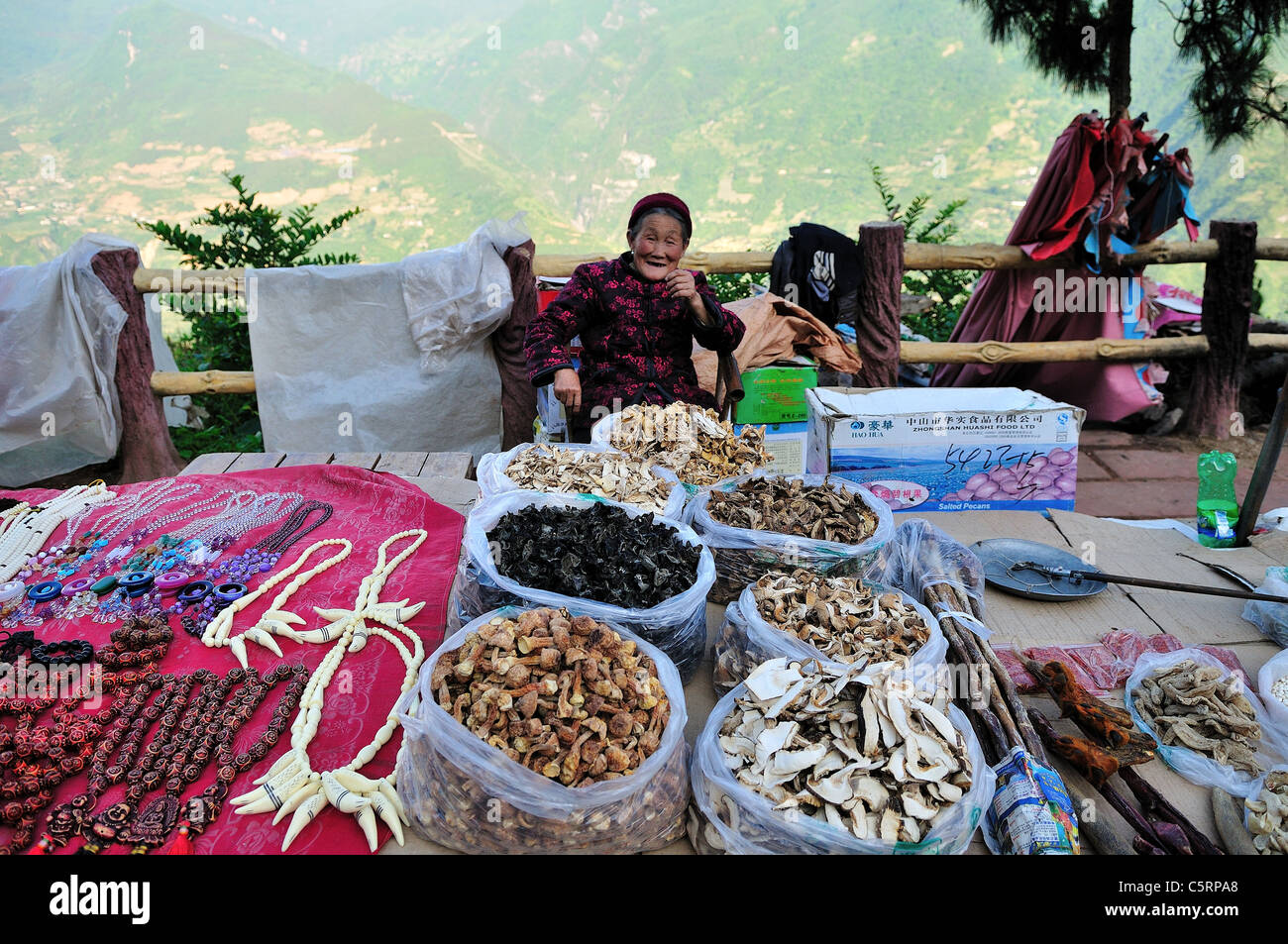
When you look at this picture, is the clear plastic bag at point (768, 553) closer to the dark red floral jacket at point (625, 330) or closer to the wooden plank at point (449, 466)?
the dark red floral jacket at point (625, 330)

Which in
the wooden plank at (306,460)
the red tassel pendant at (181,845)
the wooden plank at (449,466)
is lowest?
the red tassel pendant at (181,845)

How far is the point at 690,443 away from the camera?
2529 mm

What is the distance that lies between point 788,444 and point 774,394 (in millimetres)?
223

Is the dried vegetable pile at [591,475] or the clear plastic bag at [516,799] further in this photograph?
the dried vegetable pile at [591,475]

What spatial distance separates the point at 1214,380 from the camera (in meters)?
4.68

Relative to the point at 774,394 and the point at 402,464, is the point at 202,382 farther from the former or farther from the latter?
the point at 774,394

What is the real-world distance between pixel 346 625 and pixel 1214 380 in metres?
5.06

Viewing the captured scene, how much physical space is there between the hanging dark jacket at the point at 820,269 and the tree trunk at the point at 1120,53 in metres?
3.11

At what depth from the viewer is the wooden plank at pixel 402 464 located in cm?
327

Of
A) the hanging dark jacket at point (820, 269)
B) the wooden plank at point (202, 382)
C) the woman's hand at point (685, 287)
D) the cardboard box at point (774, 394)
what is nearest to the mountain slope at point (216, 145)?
the wooden plank at point (202, 382)

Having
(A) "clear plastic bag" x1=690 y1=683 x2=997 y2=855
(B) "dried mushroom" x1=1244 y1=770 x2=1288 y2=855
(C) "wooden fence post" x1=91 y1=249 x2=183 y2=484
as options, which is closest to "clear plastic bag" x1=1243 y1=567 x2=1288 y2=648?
(B) "dried mushroom" x1=1244 y1=770 x2=1288 y2=855

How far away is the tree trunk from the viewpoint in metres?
5.66

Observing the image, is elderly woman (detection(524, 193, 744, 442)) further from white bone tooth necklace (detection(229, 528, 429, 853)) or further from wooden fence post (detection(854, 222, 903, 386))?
wooden fence post (detection(854, 222, 903, 386))
